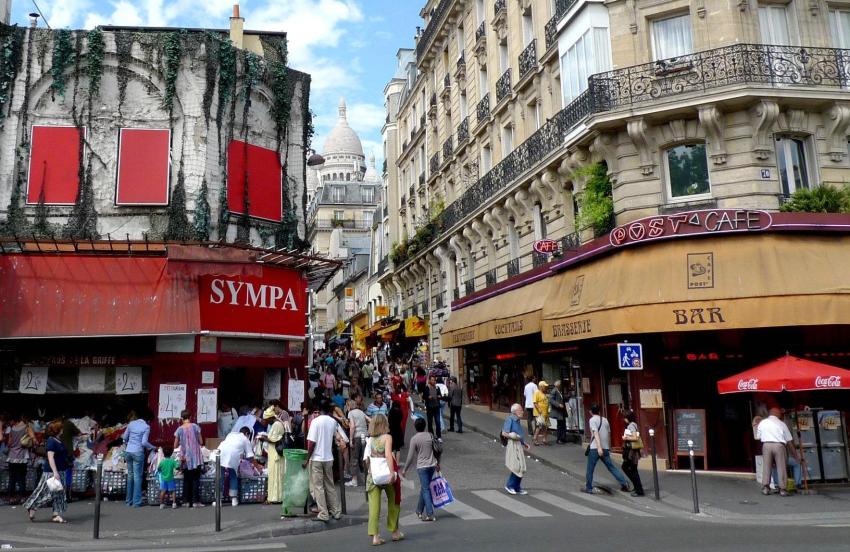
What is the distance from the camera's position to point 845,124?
15.4m

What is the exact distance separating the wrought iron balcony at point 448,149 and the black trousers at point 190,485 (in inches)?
856

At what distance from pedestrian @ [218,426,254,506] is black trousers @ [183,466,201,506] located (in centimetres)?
45

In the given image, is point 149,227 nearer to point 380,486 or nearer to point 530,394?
point 380,486

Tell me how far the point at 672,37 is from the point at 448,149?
51.7 ft

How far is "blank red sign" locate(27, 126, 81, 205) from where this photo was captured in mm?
15680

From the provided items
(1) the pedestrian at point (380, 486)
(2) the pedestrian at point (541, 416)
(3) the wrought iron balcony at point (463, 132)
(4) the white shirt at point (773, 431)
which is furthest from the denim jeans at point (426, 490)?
(3) the wrought iron balcony at point (463, 132)

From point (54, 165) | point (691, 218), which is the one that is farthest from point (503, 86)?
point (54, 165)

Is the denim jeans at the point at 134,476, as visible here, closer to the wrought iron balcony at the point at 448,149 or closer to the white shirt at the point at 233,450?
the white shirt at the point at 233,450

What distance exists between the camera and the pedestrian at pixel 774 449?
40.8 feet

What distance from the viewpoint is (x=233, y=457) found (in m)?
11.8

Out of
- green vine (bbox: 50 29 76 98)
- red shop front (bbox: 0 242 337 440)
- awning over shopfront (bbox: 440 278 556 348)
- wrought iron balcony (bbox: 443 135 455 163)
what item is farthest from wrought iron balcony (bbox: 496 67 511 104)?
green vine (bbox: 50 29 76 98)

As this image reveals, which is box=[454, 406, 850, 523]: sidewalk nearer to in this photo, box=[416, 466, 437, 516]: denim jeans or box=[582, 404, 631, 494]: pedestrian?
box=[582, 404, 631, 494]: pedestrian

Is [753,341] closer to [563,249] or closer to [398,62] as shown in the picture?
[563,249]

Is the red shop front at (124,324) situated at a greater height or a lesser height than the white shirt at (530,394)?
greater
